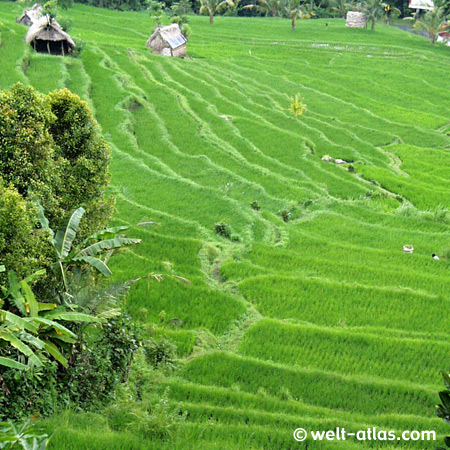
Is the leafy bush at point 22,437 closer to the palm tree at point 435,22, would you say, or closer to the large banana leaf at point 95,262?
the large banana leaf at point 95,262

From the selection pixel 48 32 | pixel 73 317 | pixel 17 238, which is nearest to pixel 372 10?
pixel 48 32

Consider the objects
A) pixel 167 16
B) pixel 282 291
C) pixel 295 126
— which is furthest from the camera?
pixel 167 16

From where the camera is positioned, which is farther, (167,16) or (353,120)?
(167,16)

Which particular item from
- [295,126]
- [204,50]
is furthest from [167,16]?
[295,126]

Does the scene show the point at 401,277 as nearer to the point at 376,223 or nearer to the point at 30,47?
the point at 376,223

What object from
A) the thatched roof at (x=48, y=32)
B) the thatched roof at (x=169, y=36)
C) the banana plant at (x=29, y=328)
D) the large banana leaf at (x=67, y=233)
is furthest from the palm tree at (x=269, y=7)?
the banana plant at (x=29, y=328)

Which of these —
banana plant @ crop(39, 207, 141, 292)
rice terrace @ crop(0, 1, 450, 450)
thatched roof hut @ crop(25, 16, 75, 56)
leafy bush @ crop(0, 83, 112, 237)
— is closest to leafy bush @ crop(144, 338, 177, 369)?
rice terrace @ crop(0, 1, 450, 450)

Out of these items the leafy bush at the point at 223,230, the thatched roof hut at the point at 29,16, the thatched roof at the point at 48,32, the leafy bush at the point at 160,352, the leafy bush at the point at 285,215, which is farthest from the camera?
the thatched roof hut at the point at 29,16
